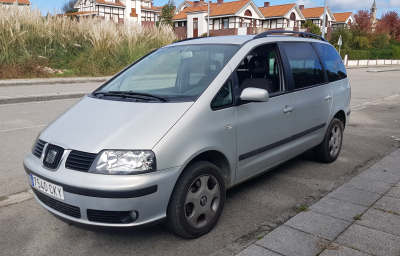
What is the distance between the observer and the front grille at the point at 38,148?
125 inches

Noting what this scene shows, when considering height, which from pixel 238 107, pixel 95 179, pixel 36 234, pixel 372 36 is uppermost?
pixel 372 36

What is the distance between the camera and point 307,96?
4.61 m

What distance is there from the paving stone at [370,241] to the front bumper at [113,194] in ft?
4.79

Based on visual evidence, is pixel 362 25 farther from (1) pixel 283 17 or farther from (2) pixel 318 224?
(2) pixel 318 224

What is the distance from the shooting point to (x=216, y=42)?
4.07 meters

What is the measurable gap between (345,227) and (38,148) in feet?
8.89

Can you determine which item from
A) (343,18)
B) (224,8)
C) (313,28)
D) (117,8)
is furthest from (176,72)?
(343,18)

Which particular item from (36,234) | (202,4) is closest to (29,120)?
(36,234)

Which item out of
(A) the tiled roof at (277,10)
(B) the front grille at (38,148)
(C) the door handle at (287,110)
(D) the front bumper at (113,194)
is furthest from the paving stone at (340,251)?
(A) the tiled roof at (277,10)

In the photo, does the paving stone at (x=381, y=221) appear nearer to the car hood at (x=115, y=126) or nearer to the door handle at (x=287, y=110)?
the door handle at (x=287, y=110)

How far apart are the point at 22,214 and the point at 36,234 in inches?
20.1

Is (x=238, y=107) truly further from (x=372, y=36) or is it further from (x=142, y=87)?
(x=372, y=36)

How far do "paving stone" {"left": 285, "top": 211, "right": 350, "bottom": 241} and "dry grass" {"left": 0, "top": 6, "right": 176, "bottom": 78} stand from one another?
14.4 m

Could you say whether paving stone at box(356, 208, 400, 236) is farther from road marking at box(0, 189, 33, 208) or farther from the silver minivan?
road marking at box(0, 189, 33, 208)
